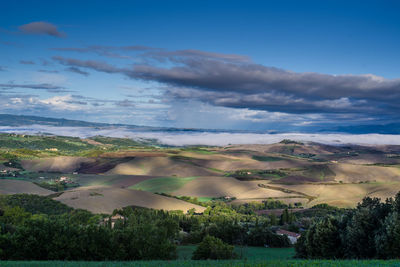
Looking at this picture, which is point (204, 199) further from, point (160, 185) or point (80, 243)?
point (80, 243)

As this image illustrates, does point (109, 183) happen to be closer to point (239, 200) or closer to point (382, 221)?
point (239, 200)

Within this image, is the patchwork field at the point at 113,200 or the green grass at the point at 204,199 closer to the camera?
the patchwork field at the point at 113,200

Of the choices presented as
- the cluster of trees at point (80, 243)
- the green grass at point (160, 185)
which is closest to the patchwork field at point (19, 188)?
the green grass at point (160, 185)

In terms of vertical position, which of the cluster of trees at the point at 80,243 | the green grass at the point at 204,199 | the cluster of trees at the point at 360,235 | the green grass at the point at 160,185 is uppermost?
the cluster of trees at the point at 360,235

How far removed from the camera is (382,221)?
144 ft

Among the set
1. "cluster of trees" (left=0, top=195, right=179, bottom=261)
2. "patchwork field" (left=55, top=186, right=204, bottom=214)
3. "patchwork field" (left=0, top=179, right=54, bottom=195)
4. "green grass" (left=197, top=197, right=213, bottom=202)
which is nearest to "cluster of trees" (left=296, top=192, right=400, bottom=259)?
"cluster of trees" (left=0, top=195, right=179, bottom=261)

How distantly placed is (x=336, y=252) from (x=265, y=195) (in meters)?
123

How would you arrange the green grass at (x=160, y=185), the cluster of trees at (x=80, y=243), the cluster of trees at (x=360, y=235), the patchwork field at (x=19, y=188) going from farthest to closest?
the green grass at (x=160, y=185) → the patchwork field at (x=19, y=188) → the cluster of trees at (x=80, y=243) → the cluster of trees at (x=360, y=235)

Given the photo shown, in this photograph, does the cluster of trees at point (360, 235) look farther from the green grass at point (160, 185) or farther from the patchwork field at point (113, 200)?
the green grass at point (160, 185)

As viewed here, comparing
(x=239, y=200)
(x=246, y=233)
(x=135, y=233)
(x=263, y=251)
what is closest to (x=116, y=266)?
(x=135, y=233)

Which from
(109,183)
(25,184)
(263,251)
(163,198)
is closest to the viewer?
(263,251)

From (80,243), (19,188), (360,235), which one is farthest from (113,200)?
(360,235)

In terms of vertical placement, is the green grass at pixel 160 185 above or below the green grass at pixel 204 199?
above

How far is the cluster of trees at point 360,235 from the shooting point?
39.3 m
